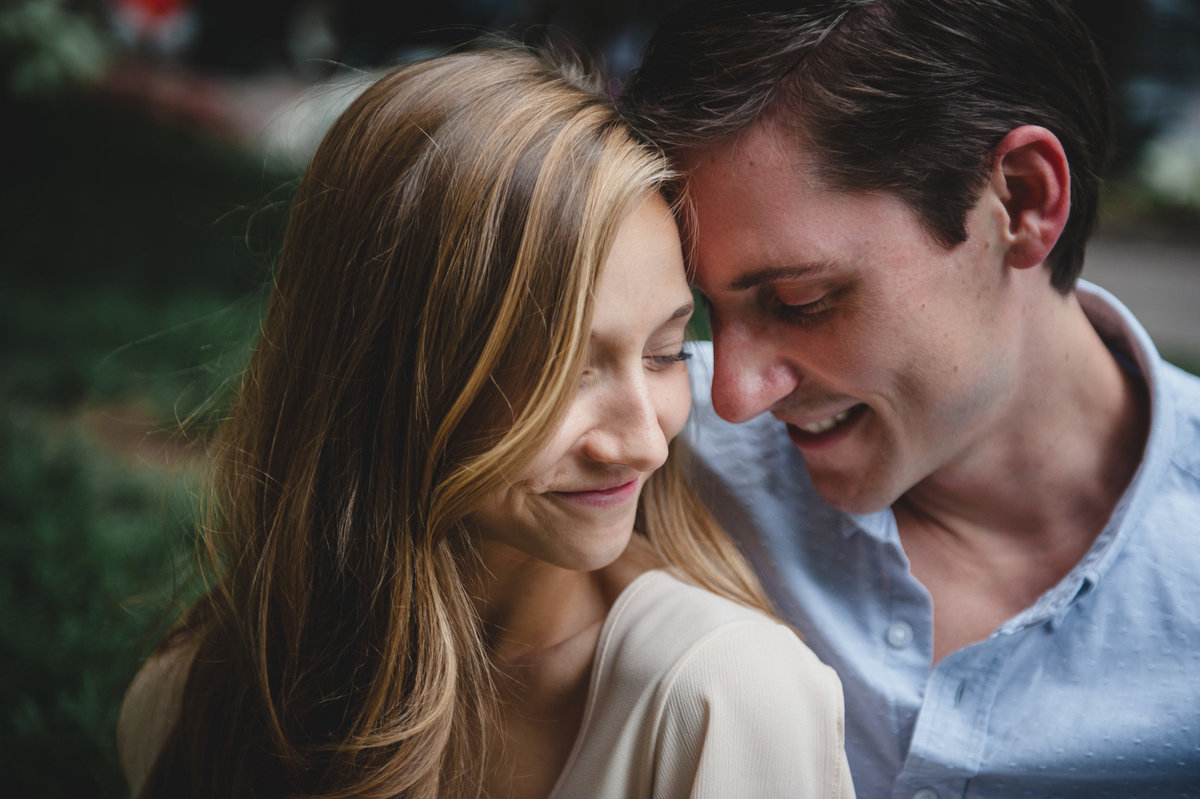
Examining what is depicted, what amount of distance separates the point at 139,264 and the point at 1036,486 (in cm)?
586

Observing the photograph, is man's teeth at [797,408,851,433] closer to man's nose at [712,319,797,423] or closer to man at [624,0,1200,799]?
man at [624,0,1200,799]

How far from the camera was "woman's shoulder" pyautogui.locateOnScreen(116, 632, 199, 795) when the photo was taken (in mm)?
2125

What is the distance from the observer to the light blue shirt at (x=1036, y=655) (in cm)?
195

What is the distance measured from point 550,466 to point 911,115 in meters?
0.98

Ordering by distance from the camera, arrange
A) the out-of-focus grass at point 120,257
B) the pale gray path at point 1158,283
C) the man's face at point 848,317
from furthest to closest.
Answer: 1. the pale gray path at point 1158,283
2. the out-of-focus grass at point 120,257
3. the man's face at point 848,317

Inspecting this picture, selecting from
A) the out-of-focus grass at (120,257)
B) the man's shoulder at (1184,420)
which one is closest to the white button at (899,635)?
the man's shoulder at (1184,420)

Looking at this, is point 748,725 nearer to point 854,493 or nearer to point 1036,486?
point 854,493

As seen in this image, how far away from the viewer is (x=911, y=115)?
6.36ft

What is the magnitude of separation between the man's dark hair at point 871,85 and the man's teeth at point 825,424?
0.41 m

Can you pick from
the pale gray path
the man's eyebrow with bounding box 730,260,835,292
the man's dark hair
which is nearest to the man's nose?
the man's eyebrow with bounding box 730,260,835,292

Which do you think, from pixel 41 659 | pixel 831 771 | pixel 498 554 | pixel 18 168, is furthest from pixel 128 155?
pixel 831 771

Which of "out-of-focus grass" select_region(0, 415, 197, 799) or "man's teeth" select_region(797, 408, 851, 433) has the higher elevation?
"man's teeth" select_region(797, 408, 851, 433)

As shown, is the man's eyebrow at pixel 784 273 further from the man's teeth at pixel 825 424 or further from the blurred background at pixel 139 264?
the blurred background at pixel 139 264

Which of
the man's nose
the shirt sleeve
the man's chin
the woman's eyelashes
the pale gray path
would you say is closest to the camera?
the shirt sleeve
